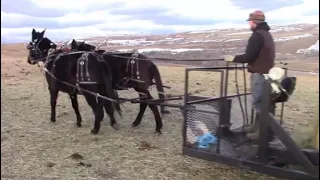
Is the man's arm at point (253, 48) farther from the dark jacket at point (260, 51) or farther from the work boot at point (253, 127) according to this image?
the work boot at point (253, 127)

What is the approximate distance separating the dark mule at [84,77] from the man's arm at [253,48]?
3.03 m

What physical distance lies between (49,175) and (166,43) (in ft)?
9.23

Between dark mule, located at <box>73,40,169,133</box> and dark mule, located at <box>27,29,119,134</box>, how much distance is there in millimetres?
229

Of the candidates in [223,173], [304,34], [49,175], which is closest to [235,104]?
[223,173]

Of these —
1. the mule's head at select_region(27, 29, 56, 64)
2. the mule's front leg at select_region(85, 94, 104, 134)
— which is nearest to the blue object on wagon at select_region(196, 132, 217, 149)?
the mule's front leg at select_region(85, 94, 104, 134)

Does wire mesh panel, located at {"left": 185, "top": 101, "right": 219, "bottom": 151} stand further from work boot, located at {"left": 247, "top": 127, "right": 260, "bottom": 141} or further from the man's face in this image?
the man's face

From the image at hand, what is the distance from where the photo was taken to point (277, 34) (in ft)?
12.4

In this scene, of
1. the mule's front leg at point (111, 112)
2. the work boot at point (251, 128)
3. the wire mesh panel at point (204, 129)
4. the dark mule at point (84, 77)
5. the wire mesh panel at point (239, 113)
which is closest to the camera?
the work boot at point (251, 128)

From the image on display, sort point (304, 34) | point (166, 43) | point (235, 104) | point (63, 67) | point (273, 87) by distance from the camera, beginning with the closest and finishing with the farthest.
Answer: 1. point (304, 34)
2. point (273, 87)
3. point (235, 104)
4. point (166, 43)
5. point (63, 67)

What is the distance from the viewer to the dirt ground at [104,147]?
4758 mm

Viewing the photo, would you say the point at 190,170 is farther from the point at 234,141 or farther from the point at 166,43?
the point at 166,43

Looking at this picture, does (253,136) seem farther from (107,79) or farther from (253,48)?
(107,79)

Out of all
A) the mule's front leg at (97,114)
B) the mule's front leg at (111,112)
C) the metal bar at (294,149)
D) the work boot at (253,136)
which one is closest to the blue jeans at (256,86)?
the work boot at (253,136)

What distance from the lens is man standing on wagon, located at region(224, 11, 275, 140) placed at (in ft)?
12.6
